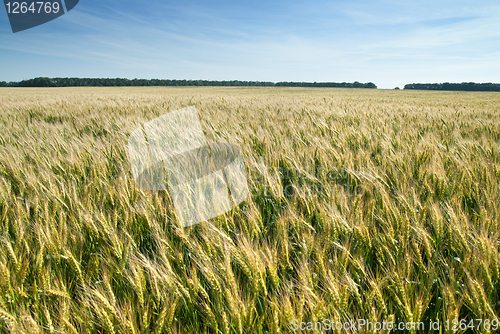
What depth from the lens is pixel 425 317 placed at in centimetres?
96

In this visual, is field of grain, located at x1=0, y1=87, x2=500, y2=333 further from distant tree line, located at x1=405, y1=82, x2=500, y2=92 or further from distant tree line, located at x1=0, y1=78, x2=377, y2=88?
distant tree line, located at x1=0, y1=78, x2=377, y2=88

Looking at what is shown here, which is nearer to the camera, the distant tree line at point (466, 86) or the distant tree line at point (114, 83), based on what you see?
the distant tree line at point (466, 86)

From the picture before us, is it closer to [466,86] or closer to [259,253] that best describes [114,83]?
[259,253]

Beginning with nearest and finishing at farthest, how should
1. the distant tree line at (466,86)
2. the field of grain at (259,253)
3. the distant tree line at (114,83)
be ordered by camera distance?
1. the field of grain at (259,253)
2. the distant tree line at (466,86)
3. the distant tree line at (114,83)

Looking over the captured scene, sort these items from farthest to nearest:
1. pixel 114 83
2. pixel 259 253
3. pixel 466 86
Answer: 1. pixel 114 83
2. pixel 466 86
3. pixel 259 253

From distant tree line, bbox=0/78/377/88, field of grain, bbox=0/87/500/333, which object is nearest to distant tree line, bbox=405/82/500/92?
distant tree line, bbox=0/78/377/88

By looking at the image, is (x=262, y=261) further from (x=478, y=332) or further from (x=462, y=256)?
(x=462, y=256)

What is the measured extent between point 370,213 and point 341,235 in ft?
0.71

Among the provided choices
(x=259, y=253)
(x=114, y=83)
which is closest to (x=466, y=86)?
(x=259, y=253)

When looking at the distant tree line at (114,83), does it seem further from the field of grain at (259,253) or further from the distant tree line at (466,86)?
the field of grain at (259,253)

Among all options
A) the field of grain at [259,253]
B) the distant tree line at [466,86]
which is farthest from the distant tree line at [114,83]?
the field of grain at [259,253]

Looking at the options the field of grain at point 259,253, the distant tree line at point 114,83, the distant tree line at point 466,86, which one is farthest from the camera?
the distant tree line at point 114,83

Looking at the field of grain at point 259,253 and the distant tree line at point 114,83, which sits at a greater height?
the distant tree line at point 114,83

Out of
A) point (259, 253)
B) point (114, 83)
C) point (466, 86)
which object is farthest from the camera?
point (114, 83)
